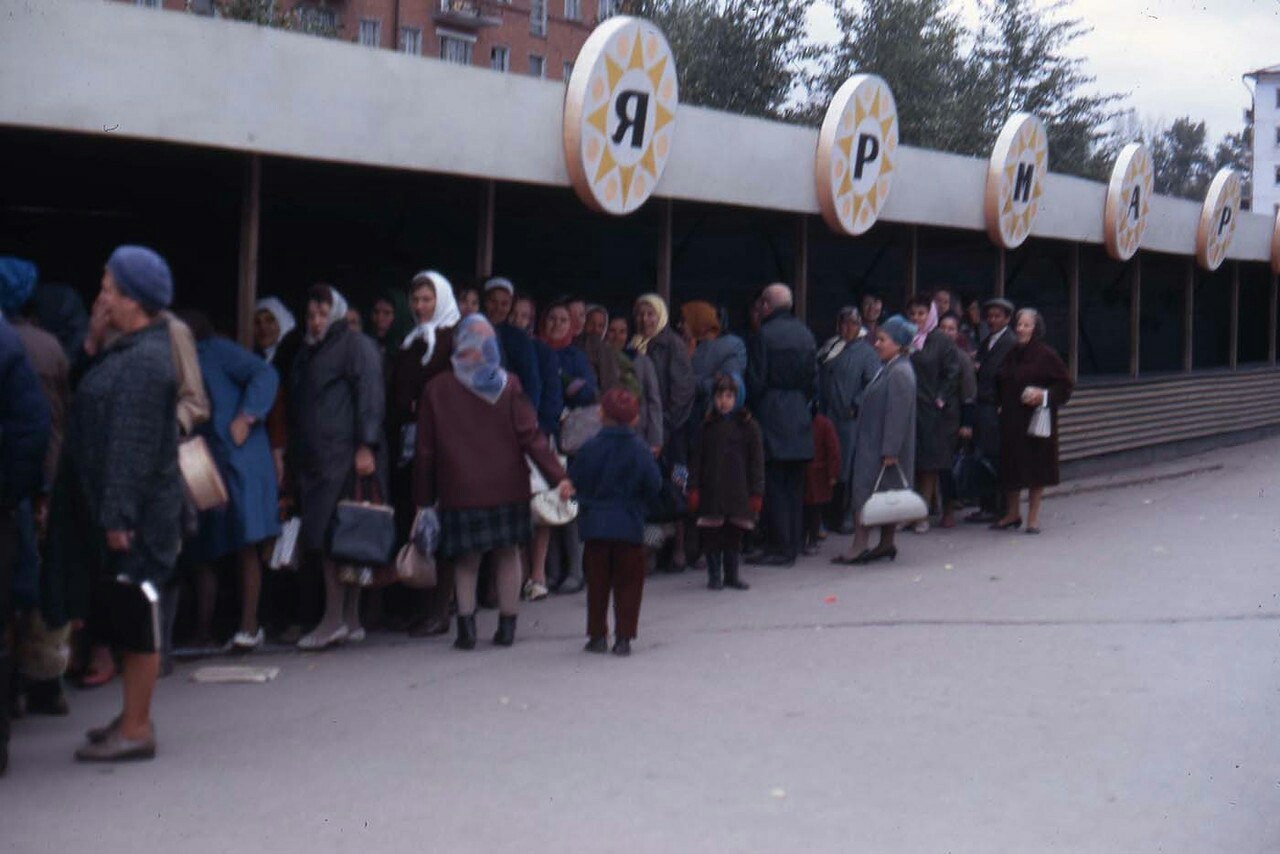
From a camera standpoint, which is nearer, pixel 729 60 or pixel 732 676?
pixel 732 676

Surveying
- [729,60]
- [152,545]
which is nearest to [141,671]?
[152,545]

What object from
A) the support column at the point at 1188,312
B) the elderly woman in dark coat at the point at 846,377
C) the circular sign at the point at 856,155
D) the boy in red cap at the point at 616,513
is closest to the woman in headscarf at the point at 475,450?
the boy in red cap at the point at 616,513

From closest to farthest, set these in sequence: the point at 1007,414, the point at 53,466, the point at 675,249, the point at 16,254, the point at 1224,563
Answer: the point at 53,466, the point at 16,254, the point at 1224,563, the point at 1007,414, the point at 675,249

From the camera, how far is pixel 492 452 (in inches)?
337

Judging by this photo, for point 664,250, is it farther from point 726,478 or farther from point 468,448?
point 468,448

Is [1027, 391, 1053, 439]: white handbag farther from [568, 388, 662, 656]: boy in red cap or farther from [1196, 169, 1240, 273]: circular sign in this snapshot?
[1196, 169, 1240, 273]: circular sign

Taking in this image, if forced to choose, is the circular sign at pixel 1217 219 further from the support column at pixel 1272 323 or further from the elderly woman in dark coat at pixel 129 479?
the elderly woman in dark coat at pixel 129 479

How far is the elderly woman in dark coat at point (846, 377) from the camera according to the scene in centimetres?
1268

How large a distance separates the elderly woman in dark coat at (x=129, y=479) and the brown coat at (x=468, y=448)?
89.1 inches

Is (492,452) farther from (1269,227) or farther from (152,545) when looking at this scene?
(1269,227)

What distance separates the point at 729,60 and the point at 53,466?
48.1 m

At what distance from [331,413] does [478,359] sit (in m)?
0.79

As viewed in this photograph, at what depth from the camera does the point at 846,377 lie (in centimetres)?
1275

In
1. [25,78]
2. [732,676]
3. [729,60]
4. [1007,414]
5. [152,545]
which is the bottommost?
[732,676]
